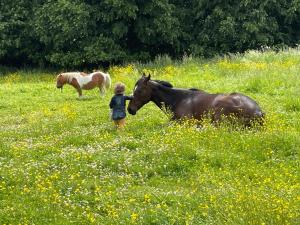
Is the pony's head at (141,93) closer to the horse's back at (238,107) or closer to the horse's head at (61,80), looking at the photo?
the horse's back at (238,107)

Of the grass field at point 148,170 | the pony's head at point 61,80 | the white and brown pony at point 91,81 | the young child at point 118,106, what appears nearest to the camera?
the grass field at point 148,170

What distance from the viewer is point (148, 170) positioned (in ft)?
31.2

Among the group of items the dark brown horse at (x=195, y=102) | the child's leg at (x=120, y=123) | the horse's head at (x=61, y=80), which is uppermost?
the dark brown horse at (x=195, y=102)

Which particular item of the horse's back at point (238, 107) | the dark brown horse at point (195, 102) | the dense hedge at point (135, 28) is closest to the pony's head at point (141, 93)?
the dark brown horse at point (195, 102)

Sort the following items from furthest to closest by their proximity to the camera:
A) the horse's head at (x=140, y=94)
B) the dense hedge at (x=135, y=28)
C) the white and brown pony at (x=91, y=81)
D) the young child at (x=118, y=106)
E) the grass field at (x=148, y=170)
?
the dense hedge at (x=135, y=28)
the white and brown pony at (x=91, y=81)
the horse's head at (x=140, y=94)
the young child at (x=118, y=106)
the grass field at (x=148, y=170)

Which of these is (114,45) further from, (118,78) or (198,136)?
(198,136)

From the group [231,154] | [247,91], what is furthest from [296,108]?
[231,154]

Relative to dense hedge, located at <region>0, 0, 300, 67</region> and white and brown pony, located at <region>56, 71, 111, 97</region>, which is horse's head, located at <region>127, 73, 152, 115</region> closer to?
white and brown pony, located at <region>56, 71, 111, 97</region>

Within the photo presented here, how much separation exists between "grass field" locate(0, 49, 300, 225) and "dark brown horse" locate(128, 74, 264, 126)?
49 centimetres

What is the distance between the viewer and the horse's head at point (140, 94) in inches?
550

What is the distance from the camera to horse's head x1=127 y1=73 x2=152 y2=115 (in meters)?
14.0

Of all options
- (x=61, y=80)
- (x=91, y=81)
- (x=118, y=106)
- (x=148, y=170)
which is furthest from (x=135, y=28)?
(x=148, y=170)

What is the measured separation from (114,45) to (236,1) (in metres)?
9.34

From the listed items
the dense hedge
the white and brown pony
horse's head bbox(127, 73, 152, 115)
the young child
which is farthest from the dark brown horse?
the dense hedge
